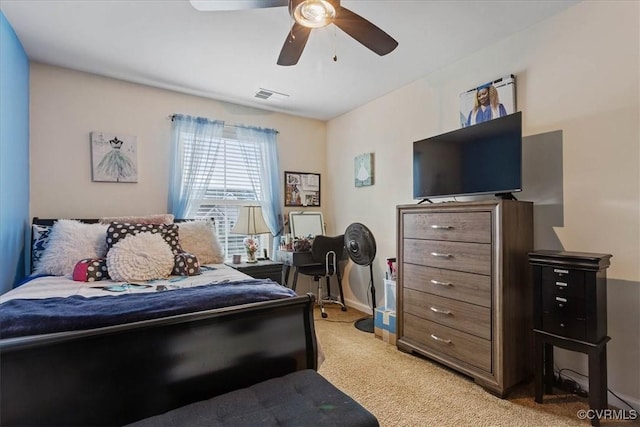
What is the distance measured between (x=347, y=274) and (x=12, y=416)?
324cm

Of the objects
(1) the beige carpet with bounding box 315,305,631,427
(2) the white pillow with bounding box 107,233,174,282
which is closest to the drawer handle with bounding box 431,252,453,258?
(1) the beige carpet with bounding box 315,305,631,427

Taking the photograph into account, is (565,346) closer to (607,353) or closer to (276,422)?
(607,353)

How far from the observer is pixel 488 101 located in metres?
2.50

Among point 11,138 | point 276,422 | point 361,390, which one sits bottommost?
point 361,390

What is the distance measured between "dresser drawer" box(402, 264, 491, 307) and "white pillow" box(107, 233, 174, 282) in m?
1.85

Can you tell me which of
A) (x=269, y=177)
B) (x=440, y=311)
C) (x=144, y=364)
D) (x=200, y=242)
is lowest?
(x=440, y=311)

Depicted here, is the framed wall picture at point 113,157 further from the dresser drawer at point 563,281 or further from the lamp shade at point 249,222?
the dresser drawer at point 563,281

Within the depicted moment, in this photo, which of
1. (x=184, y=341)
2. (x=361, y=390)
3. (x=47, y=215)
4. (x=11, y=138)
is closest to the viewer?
(x=184, y=341)

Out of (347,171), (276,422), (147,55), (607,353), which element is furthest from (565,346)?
(147,55)

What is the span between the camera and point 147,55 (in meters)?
2.62

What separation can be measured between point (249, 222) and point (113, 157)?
1.43 metres

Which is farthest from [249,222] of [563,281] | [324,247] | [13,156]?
[563,281]
